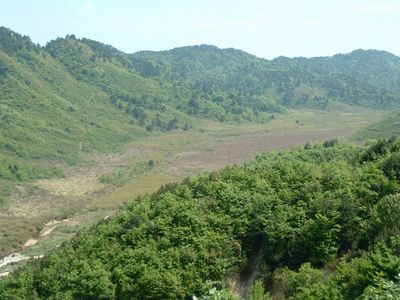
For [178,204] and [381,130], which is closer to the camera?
[178,204]

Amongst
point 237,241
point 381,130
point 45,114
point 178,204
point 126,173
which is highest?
point 45,114

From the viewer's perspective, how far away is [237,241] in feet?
72.5

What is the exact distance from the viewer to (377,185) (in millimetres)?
22828

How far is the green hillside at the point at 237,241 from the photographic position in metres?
19.4

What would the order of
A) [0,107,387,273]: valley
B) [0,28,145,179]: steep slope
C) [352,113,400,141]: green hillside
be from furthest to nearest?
1. [352,113,400,141]: green hillside
2. [0,28,145,179]: steep slope
3. [0,107,387,273]: valley

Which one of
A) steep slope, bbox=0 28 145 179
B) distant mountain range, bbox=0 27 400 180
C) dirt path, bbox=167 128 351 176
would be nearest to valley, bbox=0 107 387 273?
dirt path, bbox=167 128 351 176

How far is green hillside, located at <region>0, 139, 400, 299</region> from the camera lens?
19.4m

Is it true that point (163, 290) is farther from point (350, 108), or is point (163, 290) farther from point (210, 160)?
point (350, 108)

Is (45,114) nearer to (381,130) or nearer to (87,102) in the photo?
(87,102)

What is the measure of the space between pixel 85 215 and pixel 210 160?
110ft

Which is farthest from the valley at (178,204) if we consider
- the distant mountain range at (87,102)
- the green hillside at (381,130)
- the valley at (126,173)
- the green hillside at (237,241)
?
the distant mountain range at (87,102)

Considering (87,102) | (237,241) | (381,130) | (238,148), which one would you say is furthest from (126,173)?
(87,102)

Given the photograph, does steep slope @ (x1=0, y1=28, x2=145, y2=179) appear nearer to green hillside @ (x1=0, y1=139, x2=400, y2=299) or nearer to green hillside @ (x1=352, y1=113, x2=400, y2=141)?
→ green hillside @ (x1=352, y1=113, x2=400, y2=141)

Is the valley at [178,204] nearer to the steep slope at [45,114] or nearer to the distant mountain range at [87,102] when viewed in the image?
the steep slope at [45,114]
